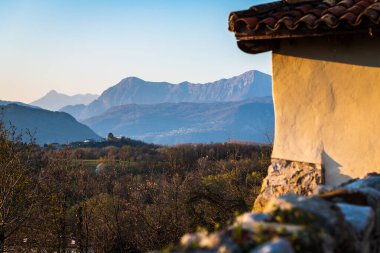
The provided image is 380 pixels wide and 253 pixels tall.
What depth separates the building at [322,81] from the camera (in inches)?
181

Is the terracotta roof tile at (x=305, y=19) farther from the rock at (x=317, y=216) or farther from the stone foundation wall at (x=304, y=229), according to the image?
the rock at (x=317, y=216)

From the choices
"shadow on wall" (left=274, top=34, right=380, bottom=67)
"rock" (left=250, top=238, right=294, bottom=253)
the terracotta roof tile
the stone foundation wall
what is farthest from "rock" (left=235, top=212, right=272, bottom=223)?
"shadow on wall" (left=274, top=34, right=380, bottom=67)

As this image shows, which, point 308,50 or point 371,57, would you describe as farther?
point 308,50

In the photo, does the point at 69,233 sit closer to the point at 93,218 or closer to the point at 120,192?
the point at 93,218

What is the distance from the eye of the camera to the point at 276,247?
1.71 meters

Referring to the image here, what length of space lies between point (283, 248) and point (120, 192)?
21.4 meters

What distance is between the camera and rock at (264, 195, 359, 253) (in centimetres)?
209

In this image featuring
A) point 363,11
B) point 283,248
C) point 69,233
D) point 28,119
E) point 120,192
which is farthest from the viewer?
point 28,119

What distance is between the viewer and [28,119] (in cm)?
18562

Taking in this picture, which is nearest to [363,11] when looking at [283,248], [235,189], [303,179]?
[303,179]

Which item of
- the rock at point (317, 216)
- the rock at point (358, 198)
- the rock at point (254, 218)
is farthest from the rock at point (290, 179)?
the rock at point (254, 218)

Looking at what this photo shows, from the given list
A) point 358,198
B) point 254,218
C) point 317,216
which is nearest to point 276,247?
point 254,218

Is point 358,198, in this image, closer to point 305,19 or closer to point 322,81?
point 305,19

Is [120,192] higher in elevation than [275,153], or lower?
→ lower
